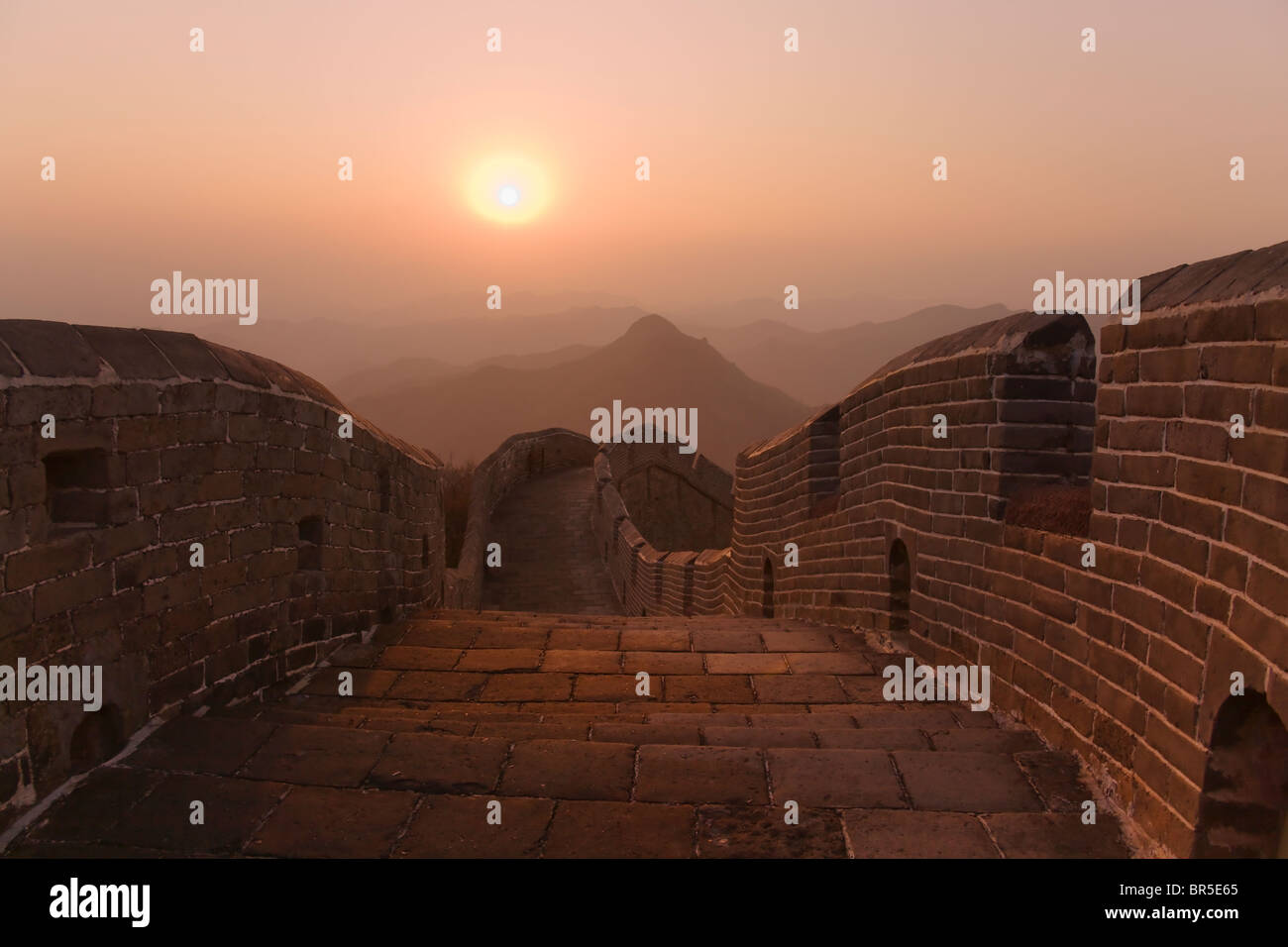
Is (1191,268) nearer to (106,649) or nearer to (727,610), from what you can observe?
(106,649)

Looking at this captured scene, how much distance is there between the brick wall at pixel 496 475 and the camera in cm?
1493

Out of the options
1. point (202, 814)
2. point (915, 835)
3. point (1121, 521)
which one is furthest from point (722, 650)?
point (202, 814)

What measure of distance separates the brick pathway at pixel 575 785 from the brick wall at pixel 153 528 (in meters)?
0.24

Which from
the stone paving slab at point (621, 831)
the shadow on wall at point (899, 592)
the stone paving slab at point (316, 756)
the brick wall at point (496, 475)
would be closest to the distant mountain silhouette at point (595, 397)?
the brick wall at point (496, 475)

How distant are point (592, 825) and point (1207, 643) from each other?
2000 millimetres

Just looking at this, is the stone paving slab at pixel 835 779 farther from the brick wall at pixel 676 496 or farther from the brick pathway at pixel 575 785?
the brick wall at pixel 676 496

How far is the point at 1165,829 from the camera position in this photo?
9.21 ft

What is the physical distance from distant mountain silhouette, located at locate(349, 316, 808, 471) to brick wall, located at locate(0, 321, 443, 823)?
88.5m

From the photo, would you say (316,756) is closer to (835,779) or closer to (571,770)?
(571,770)

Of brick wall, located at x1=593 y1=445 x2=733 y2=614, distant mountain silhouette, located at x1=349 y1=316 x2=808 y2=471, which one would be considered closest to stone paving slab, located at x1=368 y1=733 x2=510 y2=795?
brick wall, located at x1=593 y1=445 x2=733 y2=614

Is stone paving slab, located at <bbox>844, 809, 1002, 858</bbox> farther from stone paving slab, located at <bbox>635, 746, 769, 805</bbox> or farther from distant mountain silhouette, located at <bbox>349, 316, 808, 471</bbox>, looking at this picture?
distant mountain silhouette, located at <bbox>349, 316, 808, 471</bbox>
